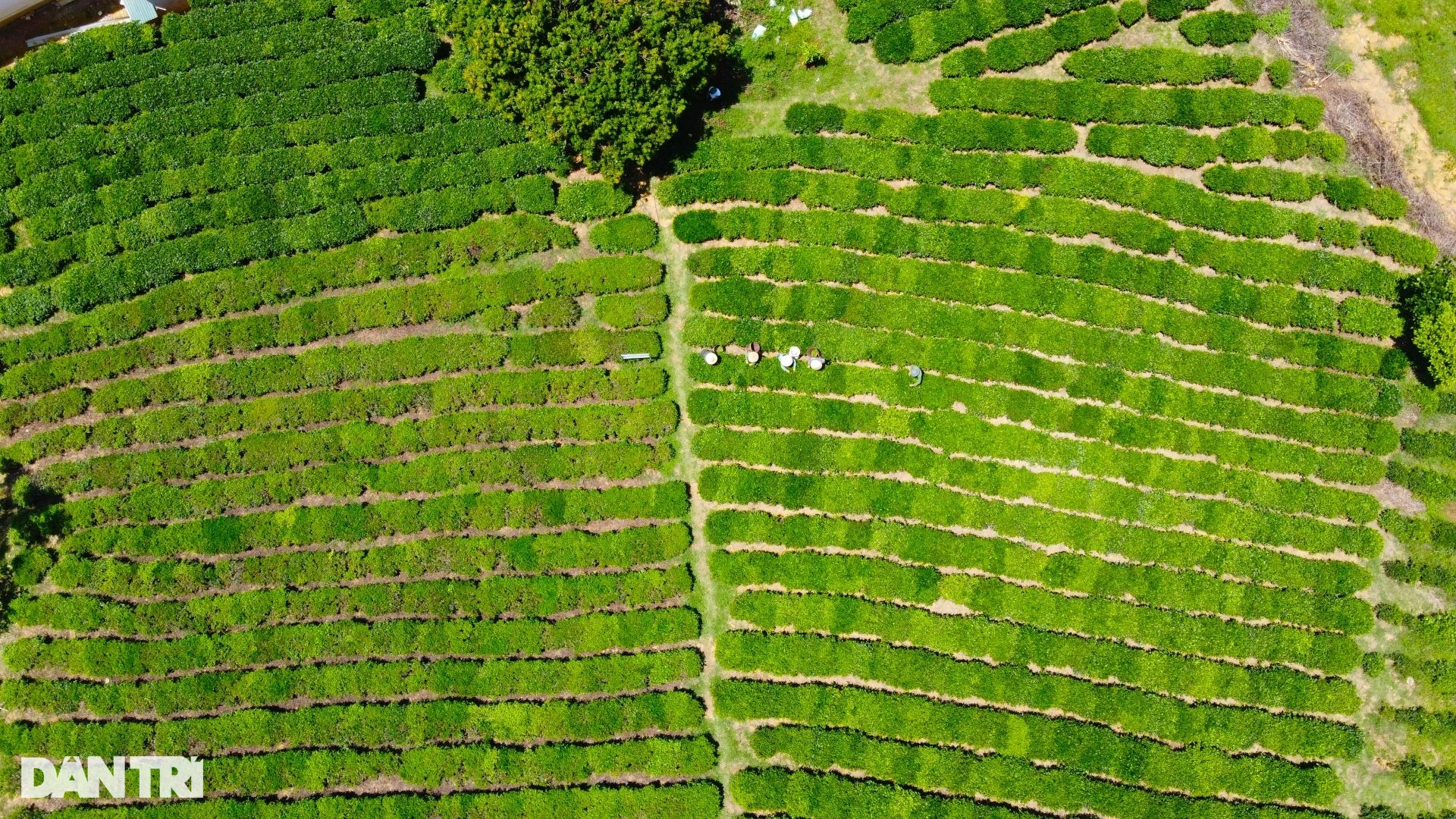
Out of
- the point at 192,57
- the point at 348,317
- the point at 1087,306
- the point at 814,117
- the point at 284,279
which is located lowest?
the point at 1087,306

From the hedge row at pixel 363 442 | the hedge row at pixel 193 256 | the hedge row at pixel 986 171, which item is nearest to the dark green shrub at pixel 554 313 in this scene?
the hedge row at pixel 193 256

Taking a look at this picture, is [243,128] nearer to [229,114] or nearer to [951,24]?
[229,114]

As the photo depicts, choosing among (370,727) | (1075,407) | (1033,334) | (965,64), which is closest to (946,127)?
(965,64)

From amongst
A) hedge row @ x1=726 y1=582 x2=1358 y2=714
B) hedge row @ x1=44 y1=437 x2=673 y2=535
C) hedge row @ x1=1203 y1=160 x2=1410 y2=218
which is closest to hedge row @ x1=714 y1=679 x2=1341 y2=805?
hedge row @ x1=726 y1=582 x2=1358 y2=714

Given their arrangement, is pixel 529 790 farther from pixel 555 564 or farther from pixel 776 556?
pixel 776 556

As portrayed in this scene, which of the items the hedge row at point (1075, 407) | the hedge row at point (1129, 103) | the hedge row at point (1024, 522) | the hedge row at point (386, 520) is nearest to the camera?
the hedge row at point (386, 520)

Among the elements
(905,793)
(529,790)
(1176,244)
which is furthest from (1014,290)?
(529,790)

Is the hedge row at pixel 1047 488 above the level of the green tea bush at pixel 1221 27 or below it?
below

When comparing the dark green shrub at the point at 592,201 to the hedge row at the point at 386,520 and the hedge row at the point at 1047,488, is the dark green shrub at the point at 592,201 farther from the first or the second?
the hedge row at the point at 386,520
